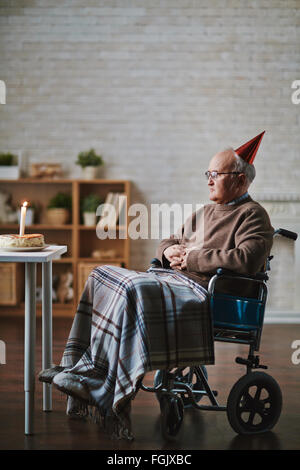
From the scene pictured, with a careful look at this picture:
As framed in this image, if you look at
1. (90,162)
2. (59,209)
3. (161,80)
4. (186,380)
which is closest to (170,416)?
(186,380)

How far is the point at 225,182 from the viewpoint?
2510mm

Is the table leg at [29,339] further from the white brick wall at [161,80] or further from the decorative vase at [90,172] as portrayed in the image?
the white brick wall at [161,80]

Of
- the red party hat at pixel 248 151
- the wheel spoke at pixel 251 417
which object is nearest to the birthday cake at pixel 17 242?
the red party hat at pixel 248 151

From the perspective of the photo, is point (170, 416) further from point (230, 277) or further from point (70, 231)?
point (70, 231)

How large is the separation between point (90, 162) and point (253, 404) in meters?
3.11

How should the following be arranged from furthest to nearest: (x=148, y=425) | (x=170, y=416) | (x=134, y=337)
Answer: (x=148, y=425) → (x=170, y=416) → (x=134, y=337)

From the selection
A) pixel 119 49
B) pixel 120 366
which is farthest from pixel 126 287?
pixel 119 49

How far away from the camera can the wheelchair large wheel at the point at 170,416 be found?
2186 millimetres

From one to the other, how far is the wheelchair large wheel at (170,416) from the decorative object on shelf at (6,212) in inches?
125

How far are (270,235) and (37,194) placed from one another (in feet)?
10.6

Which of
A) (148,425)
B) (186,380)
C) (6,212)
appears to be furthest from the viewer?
(6,212)

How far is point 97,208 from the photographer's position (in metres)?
4.89

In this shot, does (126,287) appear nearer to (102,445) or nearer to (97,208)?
(102,445)

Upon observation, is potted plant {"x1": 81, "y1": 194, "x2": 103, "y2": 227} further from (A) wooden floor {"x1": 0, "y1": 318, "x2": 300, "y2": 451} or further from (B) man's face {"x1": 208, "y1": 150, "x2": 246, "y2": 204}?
(B) man's face {"x1": 208, "y1": 150, "x2": 246, "y2": 204}
